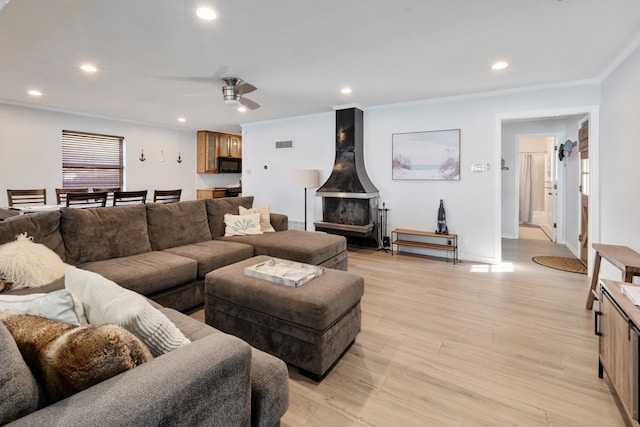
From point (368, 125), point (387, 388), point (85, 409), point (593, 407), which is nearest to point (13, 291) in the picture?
point (85, 409)

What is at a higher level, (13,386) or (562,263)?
(13,386)

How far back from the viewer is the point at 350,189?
4.93m

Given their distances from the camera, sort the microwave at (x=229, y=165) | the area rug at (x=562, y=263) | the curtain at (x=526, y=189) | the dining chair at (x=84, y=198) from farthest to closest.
Answer: the curtain at (x=526, y=189) → the microwave at (x=229, y=165) → the area rug at (x=562, y=263) → the dining chair at (x=84, y=198)

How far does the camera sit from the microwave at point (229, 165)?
7.66m

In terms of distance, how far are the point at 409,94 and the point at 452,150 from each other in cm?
103

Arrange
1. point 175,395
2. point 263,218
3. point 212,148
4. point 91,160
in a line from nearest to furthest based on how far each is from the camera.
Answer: point 175,395
point 263,218
point 91,160
point 212,148

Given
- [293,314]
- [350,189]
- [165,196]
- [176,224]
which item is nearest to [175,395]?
[293,314]

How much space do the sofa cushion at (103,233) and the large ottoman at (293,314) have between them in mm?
1208

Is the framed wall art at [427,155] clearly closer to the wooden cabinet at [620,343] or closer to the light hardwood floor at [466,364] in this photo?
the light hardwood floor at [466,364]

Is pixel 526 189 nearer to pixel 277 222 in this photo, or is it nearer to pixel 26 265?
pixel 277 222

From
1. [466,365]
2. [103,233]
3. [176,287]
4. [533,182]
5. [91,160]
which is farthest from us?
[533,182]

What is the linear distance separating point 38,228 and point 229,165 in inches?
223

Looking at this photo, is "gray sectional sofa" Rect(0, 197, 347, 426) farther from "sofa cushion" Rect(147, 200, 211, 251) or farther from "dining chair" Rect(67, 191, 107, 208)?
"dining chair" Rect(67, 191, 107, 208)

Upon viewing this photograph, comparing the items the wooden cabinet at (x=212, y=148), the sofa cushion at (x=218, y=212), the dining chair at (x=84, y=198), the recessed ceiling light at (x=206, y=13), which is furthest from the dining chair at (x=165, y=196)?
the recessed ceiling light at (x=206, y=13)
